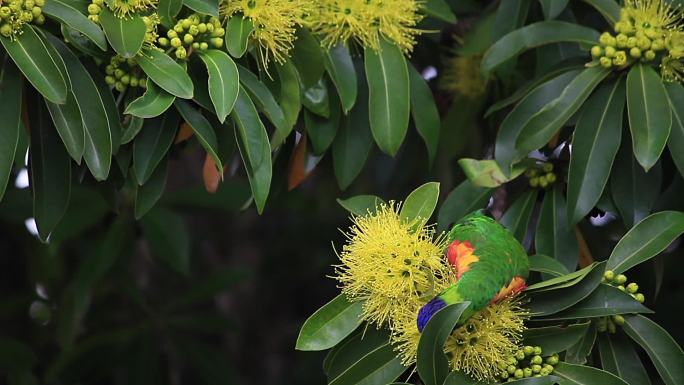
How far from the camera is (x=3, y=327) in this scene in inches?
145

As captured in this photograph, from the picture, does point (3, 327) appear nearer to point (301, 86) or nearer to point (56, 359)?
point (56, 359)

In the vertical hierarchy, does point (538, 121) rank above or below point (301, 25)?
below

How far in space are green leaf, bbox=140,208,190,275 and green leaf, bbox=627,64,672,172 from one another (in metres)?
1.47

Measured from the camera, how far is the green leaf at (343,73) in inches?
87.3

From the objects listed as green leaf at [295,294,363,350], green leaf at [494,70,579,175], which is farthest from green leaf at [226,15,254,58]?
green leaf at [494,70,579,175]

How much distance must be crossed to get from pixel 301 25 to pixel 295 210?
78.7 inches

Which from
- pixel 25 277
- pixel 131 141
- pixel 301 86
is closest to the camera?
pixel 131 141

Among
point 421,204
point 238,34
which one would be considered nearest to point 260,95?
point 238,34

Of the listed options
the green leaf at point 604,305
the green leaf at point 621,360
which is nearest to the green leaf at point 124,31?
the green leaf at point 604,305

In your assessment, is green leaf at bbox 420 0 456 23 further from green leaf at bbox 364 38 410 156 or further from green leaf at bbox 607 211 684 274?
green leaf at bbox 607 211 684 274

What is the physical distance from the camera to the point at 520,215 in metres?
2.23

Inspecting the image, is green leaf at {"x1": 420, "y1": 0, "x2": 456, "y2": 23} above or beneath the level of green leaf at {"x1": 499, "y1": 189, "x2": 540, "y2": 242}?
above

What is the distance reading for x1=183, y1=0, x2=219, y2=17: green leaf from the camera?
6.24 ft

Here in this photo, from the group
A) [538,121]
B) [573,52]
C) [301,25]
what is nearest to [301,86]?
[301,25]
